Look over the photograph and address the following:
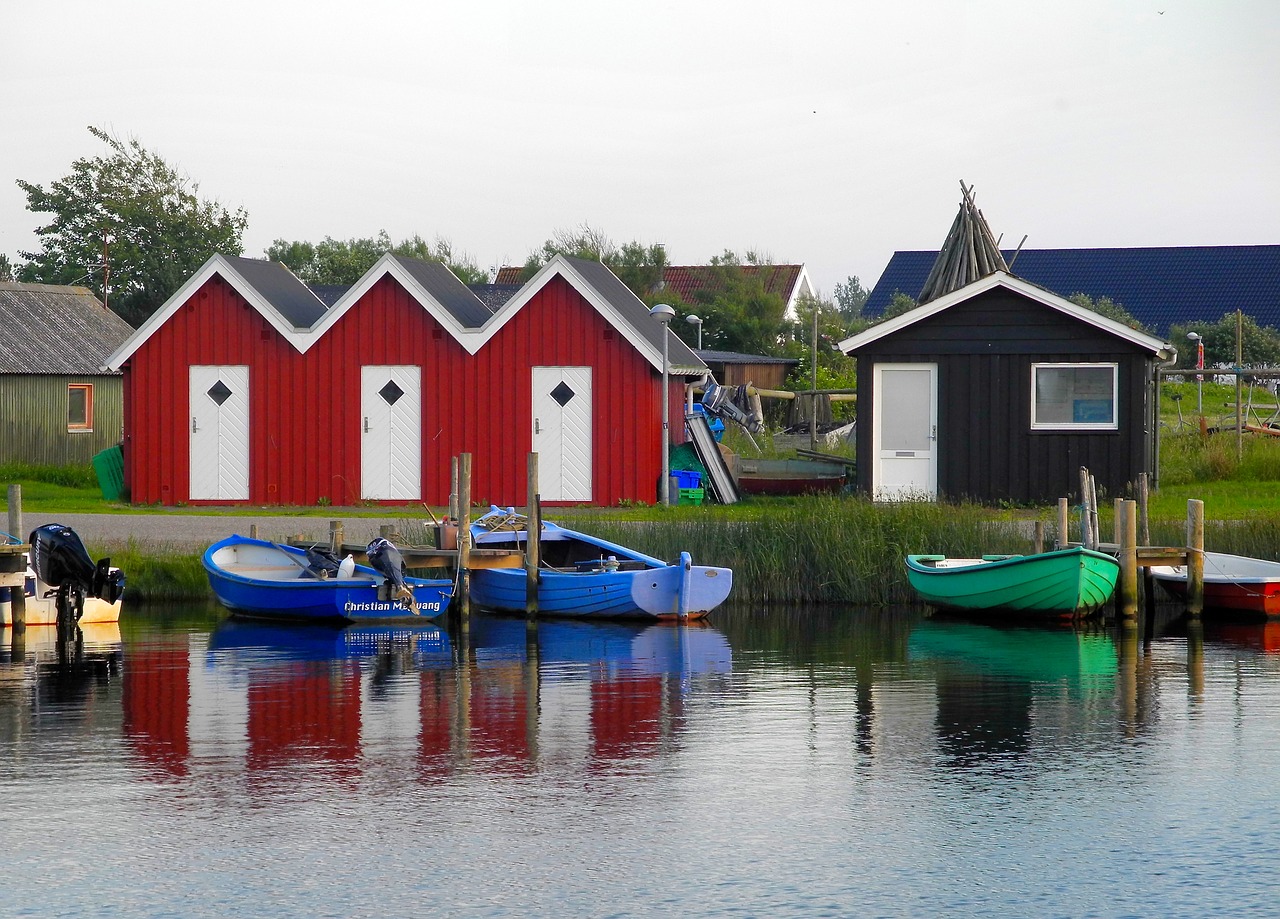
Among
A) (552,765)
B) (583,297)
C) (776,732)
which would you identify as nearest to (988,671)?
(776,732)

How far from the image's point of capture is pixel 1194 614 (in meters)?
21.2

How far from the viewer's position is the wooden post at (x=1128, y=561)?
67.7ft

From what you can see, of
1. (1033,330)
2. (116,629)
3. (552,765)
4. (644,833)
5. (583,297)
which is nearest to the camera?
(644,833)

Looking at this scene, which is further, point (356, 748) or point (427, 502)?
point (427, 502)

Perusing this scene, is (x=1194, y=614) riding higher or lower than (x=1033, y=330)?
lower

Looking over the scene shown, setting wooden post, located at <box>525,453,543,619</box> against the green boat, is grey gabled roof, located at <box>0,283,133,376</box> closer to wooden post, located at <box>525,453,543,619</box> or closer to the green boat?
wooden post, located at <box>525,453,543,619</box>

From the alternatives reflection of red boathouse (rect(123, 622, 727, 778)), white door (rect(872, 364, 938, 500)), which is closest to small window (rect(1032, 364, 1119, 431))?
white door (rect(872, 364, 938, 500))

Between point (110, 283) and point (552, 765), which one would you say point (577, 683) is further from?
point (110, 283)

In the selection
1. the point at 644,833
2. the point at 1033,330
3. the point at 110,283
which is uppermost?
the point at 110,283

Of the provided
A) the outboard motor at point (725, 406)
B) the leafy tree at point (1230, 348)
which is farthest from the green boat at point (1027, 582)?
the leafy tree at point (1230, 348)

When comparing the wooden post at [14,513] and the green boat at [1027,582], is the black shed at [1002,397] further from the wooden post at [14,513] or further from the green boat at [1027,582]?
the wooden post at [14,513]

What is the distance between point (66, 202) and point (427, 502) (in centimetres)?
4576

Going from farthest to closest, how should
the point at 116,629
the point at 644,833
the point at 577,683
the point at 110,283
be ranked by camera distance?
the point at 110,283, the point at 116,629, the point at 577,683, the point at 644,833

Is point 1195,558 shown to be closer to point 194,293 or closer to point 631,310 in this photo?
point 631,310
